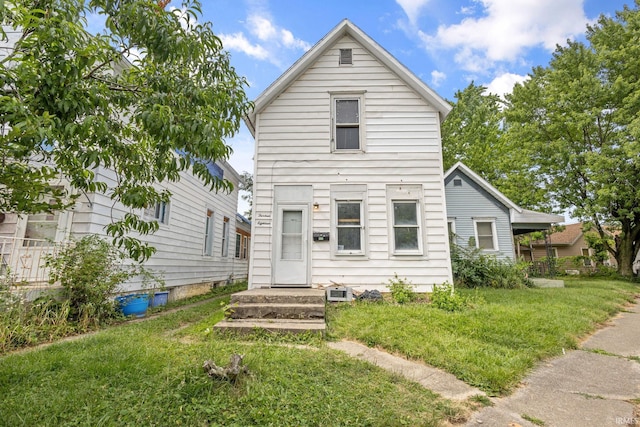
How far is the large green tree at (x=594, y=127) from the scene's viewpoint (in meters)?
14.8

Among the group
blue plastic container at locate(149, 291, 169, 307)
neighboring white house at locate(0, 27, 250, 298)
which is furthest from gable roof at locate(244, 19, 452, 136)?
blue plastic container at locate(149, 291, 169, 307)

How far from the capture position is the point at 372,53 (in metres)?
8.05

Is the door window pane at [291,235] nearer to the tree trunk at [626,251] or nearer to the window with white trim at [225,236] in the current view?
the window with white trim at [225,236]

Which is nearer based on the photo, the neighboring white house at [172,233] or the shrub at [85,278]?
the shrub at [85,278]

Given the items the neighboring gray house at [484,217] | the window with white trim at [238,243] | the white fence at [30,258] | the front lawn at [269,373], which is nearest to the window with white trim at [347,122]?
the front lawn at [269,373]

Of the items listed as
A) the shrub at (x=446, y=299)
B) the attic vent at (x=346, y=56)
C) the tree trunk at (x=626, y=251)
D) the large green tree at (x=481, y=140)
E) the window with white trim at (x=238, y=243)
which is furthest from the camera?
the large green tree at (x=481, y=140)

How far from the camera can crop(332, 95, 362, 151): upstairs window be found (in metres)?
7.80

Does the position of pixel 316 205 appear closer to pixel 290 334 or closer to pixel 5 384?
pixel 290 334

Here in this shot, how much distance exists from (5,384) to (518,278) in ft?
41.8

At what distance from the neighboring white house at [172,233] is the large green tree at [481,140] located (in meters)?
16.5

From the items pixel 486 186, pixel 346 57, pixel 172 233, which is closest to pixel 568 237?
pixel 486 186

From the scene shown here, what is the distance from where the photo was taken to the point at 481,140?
73.6 feet

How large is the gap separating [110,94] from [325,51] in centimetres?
686

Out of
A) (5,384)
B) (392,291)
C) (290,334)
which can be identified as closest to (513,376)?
(290,334)
